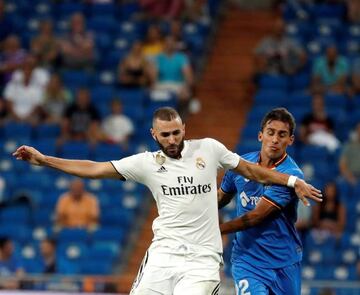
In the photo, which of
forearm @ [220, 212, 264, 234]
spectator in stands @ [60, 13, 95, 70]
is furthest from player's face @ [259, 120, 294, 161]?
spectator in stands @ [60, 13, 95, 70]

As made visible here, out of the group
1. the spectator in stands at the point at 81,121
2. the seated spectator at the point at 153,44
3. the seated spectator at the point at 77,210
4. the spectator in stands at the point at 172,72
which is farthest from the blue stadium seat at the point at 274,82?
the seated spectator at the point at 77,210

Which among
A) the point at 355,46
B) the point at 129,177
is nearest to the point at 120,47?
the point at 355,46

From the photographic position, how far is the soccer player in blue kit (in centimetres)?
773

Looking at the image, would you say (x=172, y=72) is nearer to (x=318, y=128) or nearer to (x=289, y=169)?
(x=318, y=128)

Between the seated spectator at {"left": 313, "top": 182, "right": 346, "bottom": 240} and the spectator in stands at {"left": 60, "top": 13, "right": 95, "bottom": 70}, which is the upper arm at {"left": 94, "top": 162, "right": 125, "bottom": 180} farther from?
the spectator in stands at {"left": 60, "top": 13, "right": 95, "bottom": 70}

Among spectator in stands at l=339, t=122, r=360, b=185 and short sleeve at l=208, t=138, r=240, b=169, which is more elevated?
spectator in stands at l=339, t=122, r=360, b=185

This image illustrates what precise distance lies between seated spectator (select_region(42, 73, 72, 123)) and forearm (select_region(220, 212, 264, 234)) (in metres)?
8.20

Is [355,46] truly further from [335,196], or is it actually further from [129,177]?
[129,177]

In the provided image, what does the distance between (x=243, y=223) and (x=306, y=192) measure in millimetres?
583

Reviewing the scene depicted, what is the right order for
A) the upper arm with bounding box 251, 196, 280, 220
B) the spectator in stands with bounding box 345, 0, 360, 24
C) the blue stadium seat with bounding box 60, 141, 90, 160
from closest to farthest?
1. the upper arm with bounding box 251, 196, 280, 220
2. the blue stadium seat with bounding box 60, 141, 90, 160
3. the spectator in stands with bounding box 345, 0, 360, 24

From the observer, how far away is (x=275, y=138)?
25.4 feet

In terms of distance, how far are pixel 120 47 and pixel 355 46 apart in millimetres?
3475

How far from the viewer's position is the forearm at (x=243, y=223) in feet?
25.3

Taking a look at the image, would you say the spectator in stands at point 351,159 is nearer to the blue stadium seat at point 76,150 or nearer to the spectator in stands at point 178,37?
the spectator in stands at point 178,37
